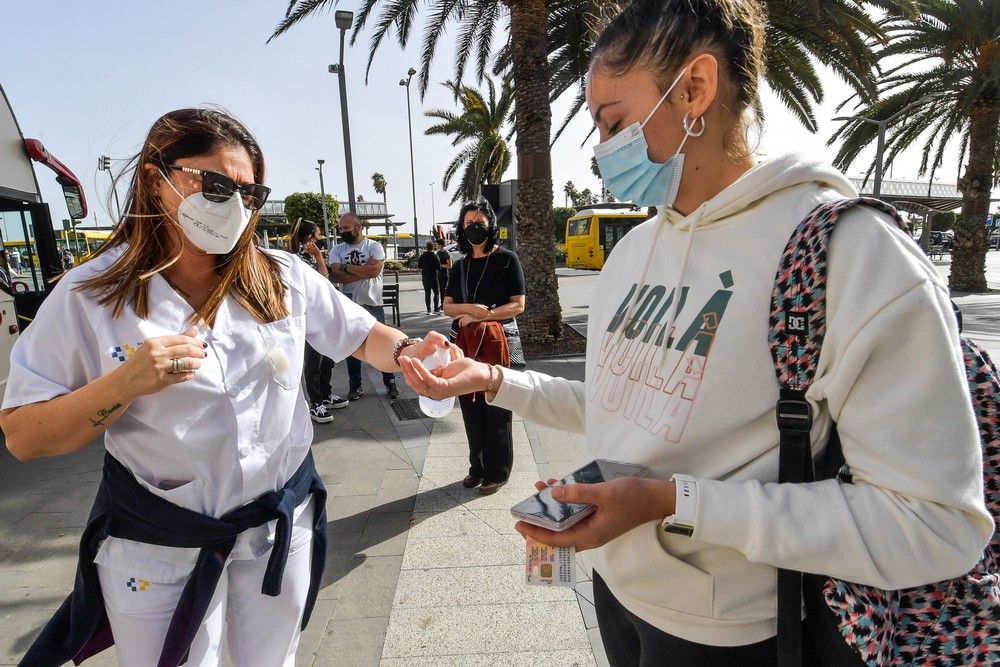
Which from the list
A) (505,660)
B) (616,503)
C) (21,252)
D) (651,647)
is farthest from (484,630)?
(21,252)

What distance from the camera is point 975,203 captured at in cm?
1552

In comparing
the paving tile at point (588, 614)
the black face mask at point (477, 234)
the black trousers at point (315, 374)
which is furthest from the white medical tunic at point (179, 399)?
the black trousers at point (315, 374)

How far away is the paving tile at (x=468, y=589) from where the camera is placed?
9.52 feet

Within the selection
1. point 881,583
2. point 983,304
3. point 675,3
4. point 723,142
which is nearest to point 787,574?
point 881,583

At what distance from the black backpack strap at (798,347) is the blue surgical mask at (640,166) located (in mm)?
357

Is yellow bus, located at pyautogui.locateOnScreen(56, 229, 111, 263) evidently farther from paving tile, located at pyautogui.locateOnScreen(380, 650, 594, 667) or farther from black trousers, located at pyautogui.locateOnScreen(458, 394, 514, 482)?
paving tile, located at pyautogui.locateOnScreen(380, 650, 594, 667)

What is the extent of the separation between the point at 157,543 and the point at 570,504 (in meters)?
1.09

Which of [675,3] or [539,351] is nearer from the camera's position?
[675,3]

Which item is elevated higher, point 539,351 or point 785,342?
point 785,342

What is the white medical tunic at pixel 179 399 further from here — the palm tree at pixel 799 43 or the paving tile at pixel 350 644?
the palm tree at pixel 799 43

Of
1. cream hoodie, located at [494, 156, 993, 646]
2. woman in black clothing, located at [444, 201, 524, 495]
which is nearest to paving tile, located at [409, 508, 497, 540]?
woman in black clothing, located at [444, 201, 524, 495]

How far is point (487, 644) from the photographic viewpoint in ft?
8.47

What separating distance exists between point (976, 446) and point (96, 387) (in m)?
1.76

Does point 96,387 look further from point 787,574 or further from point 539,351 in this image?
point 539,351
